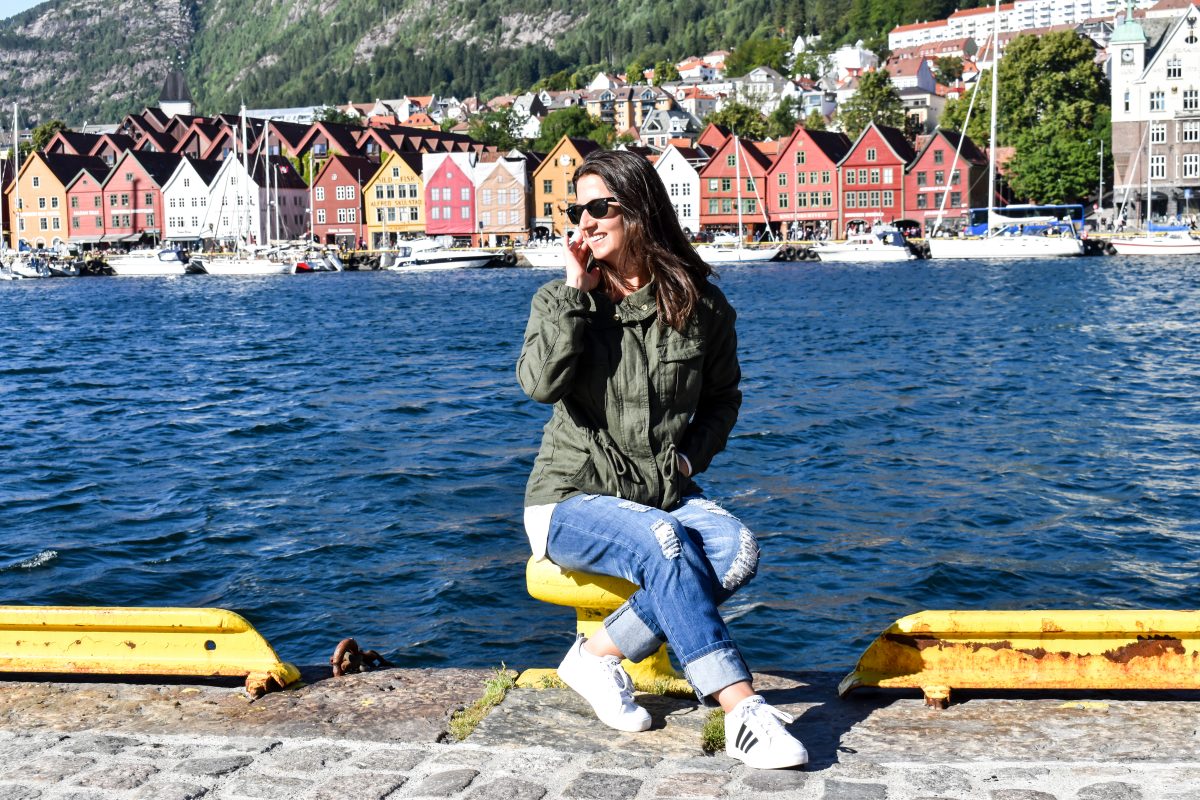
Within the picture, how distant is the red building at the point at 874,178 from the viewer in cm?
9094

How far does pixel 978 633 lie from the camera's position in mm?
5055

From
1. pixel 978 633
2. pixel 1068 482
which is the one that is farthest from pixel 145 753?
pixel 1068 482

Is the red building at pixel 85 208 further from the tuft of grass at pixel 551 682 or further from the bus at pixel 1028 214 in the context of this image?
the tuft of grass at pixel 551 682

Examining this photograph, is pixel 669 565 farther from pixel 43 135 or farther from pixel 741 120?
pixel 43 135

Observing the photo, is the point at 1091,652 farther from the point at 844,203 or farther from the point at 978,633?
the point at 844,203

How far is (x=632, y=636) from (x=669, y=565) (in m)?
0.36

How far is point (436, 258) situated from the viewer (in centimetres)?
9056

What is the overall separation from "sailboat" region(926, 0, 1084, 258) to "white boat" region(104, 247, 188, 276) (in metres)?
47.4

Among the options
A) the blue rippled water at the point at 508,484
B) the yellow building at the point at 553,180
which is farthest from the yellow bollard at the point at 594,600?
the yellow building at the point at 553,180

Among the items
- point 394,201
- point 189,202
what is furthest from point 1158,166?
point 189,202

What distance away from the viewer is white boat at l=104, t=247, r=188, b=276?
92.1 metres

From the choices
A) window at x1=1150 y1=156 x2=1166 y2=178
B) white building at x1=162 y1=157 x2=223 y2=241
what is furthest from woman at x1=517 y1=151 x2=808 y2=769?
white building at x1=162 y1=157 x2=223 y2=241

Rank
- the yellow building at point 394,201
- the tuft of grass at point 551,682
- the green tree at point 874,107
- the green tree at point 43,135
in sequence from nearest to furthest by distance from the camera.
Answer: the tuft of grass at point 551,682 → the yellow building at point 394,201 → the green tree at point 874,107 → the green tree at point 43,135

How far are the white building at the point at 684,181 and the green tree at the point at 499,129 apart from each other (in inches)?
1519
